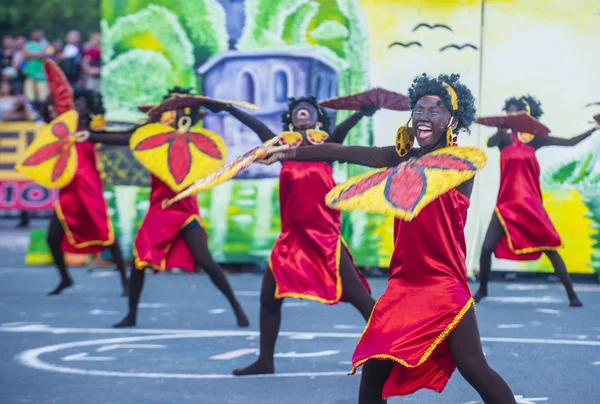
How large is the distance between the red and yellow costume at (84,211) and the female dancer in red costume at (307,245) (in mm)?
4173

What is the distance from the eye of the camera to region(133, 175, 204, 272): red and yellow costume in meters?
9.45

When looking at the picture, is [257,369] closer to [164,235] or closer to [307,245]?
[307,245]

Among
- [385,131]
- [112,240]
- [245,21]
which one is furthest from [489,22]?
[112,240]

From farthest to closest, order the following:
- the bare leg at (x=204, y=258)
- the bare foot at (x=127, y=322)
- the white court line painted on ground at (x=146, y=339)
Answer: the bare leg at (x=204, y=258), the bare foot at (x=127, y=322), the white court line painted on ground at (x=146, y=339)

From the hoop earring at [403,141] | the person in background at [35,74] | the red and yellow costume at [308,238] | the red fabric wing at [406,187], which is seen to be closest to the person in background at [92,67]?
the person in background at [35,74]

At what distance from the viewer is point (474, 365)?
4691 mm

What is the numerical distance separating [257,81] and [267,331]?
266 inches

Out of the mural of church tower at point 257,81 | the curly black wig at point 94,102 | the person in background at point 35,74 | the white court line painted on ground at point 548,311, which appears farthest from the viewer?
the person in background at point 35,74

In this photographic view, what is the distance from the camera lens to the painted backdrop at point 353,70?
41.9 feet

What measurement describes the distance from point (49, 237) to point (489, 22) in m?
5.35

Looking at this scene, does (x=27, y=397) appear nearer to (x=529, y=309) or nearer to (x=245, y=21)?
(x=529, y=309)

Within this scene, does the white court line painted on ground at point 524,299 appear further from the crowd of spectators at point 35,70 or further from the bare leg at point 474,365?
the crowd of spectators at point 35,70

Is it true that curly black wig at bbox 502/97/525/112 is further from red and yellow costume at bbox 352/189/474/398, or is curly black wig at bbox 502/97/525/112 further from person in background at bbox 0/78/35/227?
person in background at bbox 0/78/35/227

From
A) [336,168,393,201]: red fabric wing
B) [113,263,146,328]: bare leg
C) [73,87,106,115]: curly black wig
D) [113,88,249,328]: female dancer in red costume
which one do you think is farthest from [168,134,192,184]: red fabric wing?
[336,168,393,201]: red fabric wing
